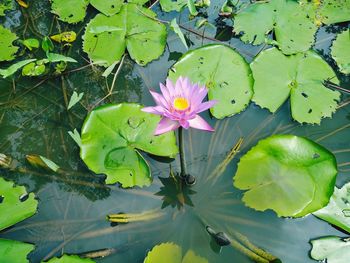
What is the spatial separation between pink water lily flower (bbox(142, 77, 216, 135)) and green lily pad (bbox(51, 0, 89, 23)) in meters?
1.51

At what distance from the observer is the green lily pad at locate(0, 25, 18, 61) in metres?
2.85

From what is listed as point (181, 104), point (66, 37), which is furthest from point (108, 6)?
point (181, 104)

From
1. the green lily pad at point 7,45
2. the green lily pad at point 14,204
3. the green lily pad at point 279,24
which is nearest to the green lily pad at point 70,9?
the green lily pad at point 7,45

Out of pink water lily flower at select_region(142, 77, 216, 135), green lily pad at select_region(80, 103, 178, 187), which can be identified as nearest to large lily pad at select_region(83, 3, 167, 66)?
green lily pad at select_region(80, 103, 178, 187)

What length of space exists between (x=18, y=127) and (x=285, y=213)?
185 cm

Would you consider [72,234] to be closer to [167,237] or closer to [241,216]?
[167,237]

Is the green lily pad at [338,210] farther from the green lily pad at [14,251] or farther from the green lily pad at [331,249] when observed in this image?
the green lily pad at [14,251]

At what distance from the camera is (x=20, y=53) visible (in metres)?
2.95

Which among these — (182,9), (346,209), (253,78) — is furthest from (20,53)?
(346,209)

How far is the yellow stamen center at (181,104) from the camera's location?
1884mm

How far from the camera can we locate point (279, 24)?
2873mm

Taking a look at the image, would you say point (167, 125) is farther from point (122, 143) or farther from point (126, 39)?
point (126, 39)

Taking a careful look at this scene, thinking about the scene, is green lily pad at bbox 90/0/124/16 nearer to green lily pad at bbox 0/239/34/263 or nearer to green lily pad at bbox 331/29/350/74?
green lily pad at bbox 331/29/350/74

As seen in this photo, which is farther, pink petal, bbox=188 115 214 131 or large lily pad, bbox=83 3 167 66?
large lily pad, bbox=83 3 167 66
